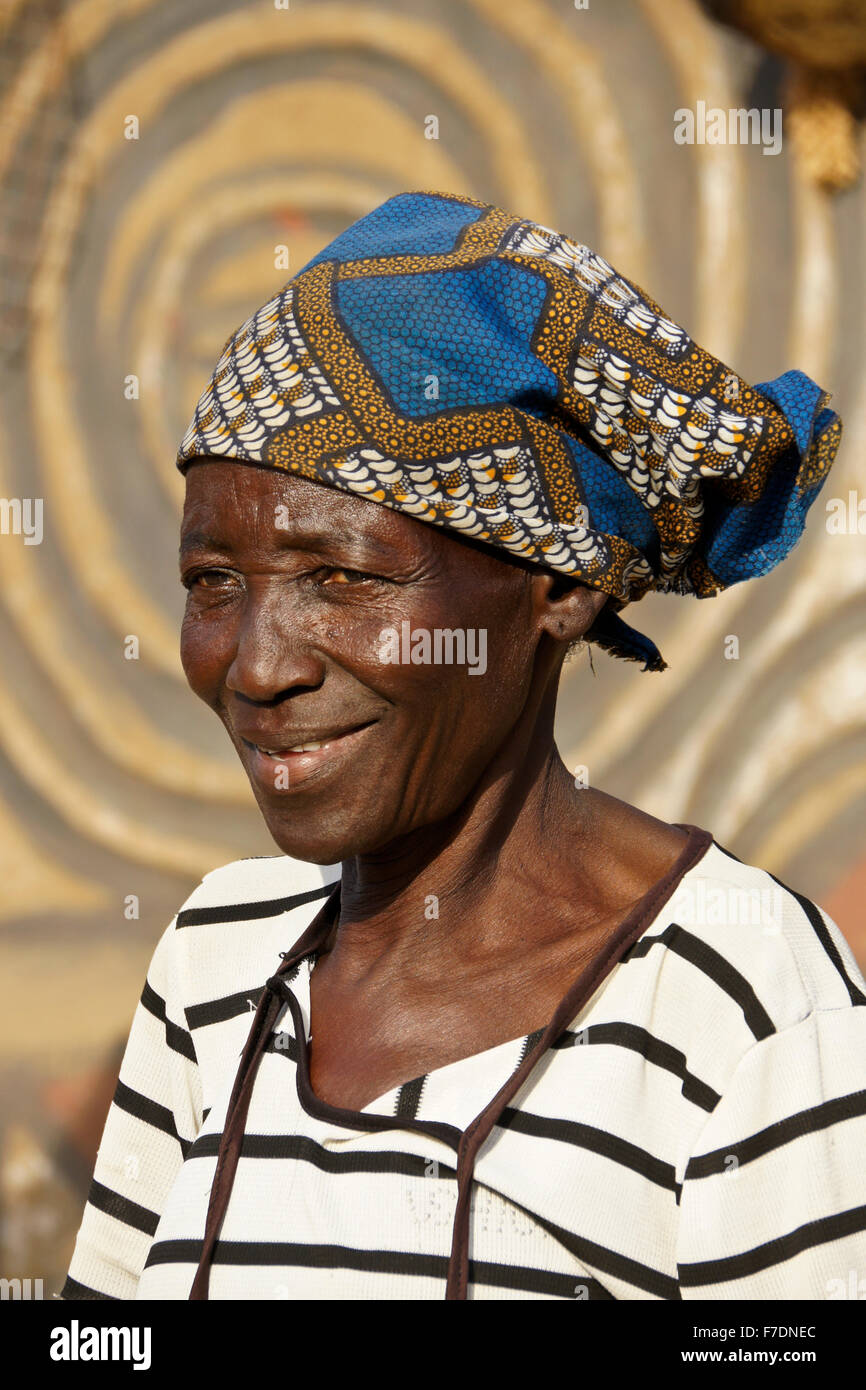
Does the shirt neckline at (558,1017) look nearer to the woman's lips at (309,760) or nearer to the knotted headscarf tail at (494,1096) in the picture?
the knotted headscarf tail at (494,1096)

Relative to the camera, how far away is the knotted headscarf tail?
4.40ft

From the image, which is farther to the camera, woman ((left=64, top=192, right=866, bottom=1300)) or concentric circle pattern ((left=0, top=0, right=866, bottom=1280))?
concentric circle pattern ((left=0, top=0, right=866, bottom=1280))

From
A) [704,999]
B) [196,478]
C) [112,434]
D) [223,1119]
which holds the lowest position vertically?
[223,1119]

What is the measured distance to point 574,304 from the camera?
1.46 m

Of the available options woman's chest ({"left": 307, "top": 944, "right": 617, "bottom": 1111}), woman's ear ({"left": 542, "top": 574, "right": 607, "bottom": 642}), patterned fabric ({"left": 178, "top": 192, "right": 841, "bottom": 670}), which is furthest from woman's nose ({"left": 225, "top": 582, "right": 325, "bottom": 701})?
woman's chest ({"left": 307, "top": 944, "right": 617, "bottom": 1111})

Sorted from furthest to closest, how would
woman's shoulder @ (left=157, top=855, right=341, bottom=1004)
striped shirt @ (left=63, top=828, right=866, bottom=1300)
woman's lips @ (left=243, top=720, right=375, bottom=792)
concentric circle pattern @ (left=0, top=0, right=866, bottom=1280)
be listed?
1. concentric circle pattern @ (left=0, top=0, right=866, bottom=1280)
2. woman's shoulder @ (left=157, top=855, right=341, bottom=1004)
3. woman's lips @ (left=243, top=720, right=375, bottom=792)
4. striped shirt @ (left=63, top=828, right=866, bottom=1300)

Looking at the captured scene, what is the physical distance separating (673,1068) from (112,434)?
9.09 feet

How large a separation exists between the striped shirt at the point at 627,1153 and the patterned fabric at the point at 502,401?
439 millimetres

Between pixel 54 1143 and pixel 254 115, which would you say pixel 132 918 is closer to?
pixel 54 1143

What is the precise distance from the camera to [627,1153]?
138 centimetres

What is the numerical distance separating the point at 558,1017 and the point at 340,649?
455 mm

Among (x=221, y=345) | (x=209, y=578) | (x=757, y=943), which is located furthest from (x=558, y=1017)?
(x=221, y=345)

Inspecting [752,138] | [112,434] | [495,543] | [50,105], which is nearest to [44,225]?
[50,105]

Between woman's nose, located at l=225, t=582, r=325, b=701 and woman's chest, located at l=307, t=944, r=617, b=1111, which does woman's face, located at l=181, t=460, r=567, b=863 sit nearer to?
woman's nose, located at l=225, t=582, r=325, b=701
